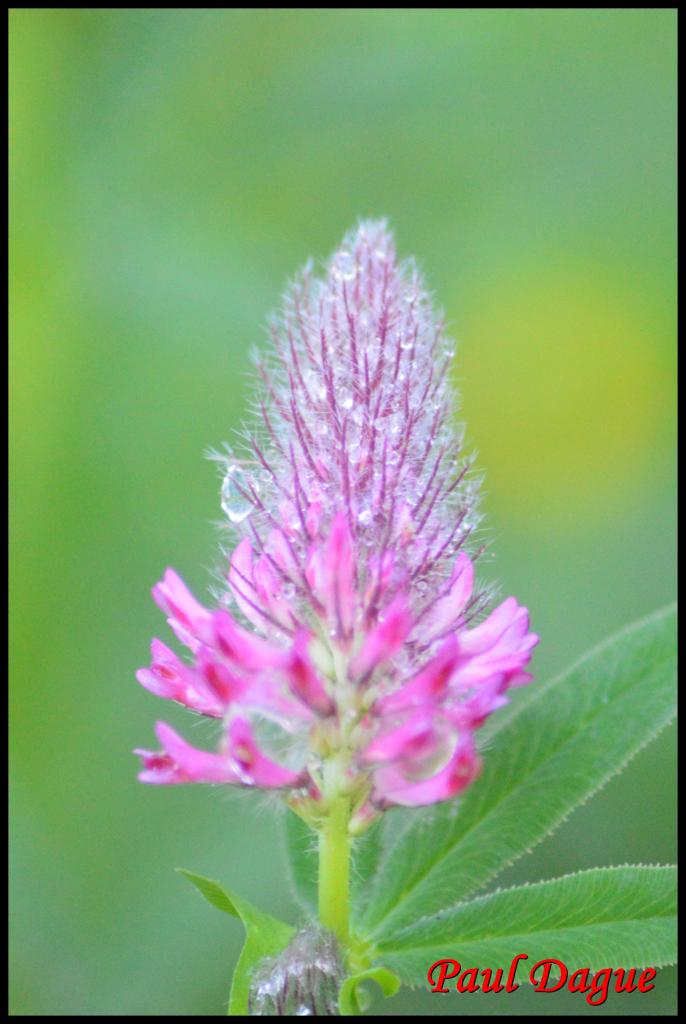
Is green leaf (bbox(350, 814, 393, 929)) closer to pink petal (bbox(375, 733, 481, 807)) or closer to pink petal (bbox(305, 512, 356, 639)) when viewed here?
pink petal (bbox(375, 733, 481, 807))

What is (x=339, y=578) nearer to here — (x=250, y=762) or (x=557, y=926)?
(x=250, y=762)

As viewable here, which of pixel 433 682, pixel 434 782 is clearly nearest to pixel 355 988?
pixel 434 782

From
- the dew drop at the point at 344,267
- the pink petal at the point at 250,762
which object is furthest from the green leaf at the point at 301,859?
the dew drop at the point at 344,267

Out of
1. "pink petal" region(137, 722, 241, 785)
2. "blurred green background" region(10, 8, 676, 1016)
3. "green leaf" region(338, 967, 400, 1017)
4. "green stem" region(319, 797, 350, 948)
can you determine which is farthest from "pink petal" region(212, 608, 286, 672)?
"blurred green background" region(10, 8, 676, 1016)

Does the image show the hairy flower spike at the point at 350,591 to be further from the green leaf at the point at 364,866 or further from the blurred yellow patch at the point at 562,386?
the blurred yellow patch at the point at 562,386

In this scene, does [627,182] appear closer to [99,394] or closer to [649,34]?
[649,34]

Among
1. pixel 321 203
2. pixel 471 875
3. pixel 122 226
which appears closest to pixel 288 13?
pixel 321 203
